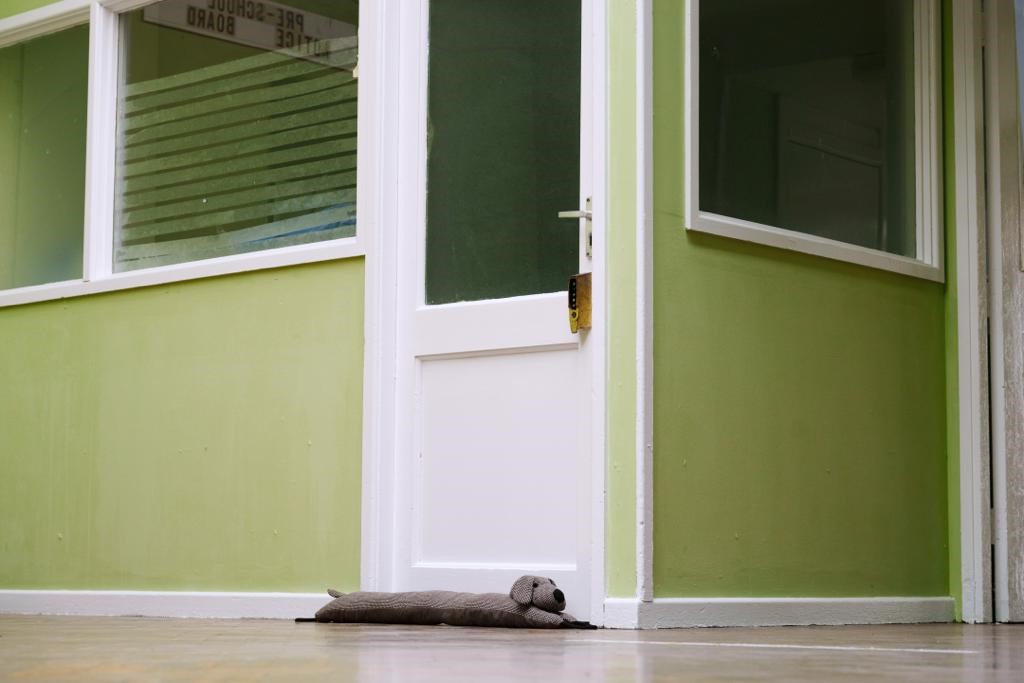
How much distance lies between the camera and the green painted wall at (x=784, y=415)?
3.56 m

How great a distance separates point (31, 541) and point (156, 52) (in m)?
1.65

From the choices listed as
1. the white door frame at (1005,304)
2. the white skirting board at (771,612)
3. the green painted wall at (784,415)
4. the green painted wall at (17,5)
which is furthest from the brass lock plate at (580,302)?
the green painted wall at (17,5)

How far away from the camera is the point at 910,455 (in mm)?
4117

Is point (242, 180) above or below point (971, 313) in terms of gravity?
above

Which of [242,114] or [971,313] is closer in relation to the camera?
[971,313]

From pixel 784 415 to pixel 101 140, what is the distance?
8.27 ft

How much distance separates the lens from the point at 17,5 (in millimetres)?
5367

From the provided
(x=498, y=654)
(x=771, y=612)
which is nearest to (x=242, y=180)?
(x=771, y=612)

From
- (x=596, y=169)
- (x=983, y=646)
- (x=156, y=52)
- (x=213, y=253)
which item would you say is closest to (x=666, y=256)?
(x=596, y=169)

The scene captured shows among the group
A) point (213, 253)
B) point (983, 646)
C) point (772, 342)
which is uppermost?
point (213, 253)

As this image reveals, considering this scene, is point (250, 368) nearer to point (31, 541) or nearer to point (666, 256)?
point (31, 541)

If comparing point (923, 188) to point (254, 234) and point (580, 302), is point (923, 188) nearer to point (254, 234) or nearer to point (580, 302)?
point (580, 302)

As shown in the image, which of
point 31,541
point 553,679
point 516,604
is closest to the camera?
point 553,679

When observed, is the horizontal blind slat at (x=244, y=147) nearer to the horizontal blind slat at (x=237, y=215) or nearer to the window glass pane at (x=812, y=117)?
the horizontal blind slat at (x=237, y=215)
